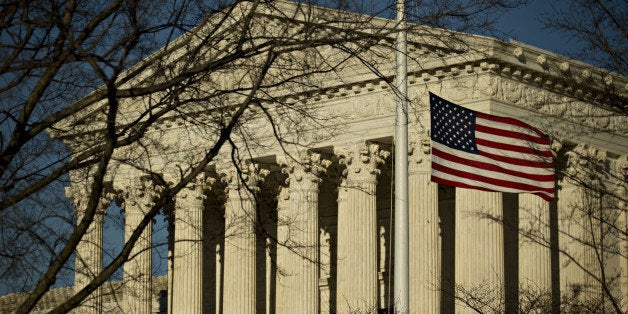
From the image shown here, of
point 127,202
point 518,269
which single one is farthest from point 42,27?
point 127,202

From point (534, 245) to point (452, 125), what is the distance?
63.3 feet

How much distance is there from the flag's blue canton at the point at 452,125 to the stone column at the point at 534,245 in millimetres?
16829

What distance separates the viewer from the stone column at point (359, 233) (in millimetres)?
60844

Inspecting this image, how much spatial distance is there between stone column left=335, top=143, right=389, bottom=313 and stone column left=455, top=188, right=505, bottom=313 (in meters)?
4.23

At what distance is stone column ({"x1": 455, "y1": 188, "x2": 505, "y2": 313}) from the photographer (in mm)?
56750

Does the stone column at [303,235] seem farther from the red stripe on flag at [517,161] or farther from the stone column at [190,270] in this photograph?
the red stripe on flag at [517,161]

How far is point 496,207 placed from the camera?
57.7m

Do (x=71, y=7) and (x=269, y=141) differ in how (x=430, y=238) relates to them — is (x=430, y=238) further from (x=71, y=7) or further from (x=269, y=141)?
(x=71, y=7)

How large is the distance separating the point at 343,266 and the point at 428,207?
482 centimetres

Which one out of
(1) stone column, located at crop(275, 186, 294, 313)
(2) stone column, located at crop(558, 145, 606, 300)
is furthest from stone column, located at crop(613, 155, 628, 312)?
(1) stone column, located at crop(275, 186, 294, 313)

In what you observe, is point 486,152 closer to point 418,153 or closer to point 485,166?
point 485,166

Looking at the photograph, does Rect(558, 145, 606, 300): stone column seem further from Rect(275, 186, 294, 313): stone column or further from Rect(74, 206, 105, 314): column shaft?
Rect(74, 206, 105, 314): column shaft

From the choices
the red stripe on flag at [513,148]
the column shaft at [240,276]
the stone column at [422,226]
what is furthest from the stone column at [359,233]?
the red stripe on flag at [513,148]

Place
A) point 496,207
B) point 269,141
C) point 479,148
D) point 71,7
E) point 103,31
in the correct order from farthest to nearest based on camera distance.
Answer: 1. point 269,141
2. point 496,207
3. point 479,148
4. point 103,31
5. point 71,7
